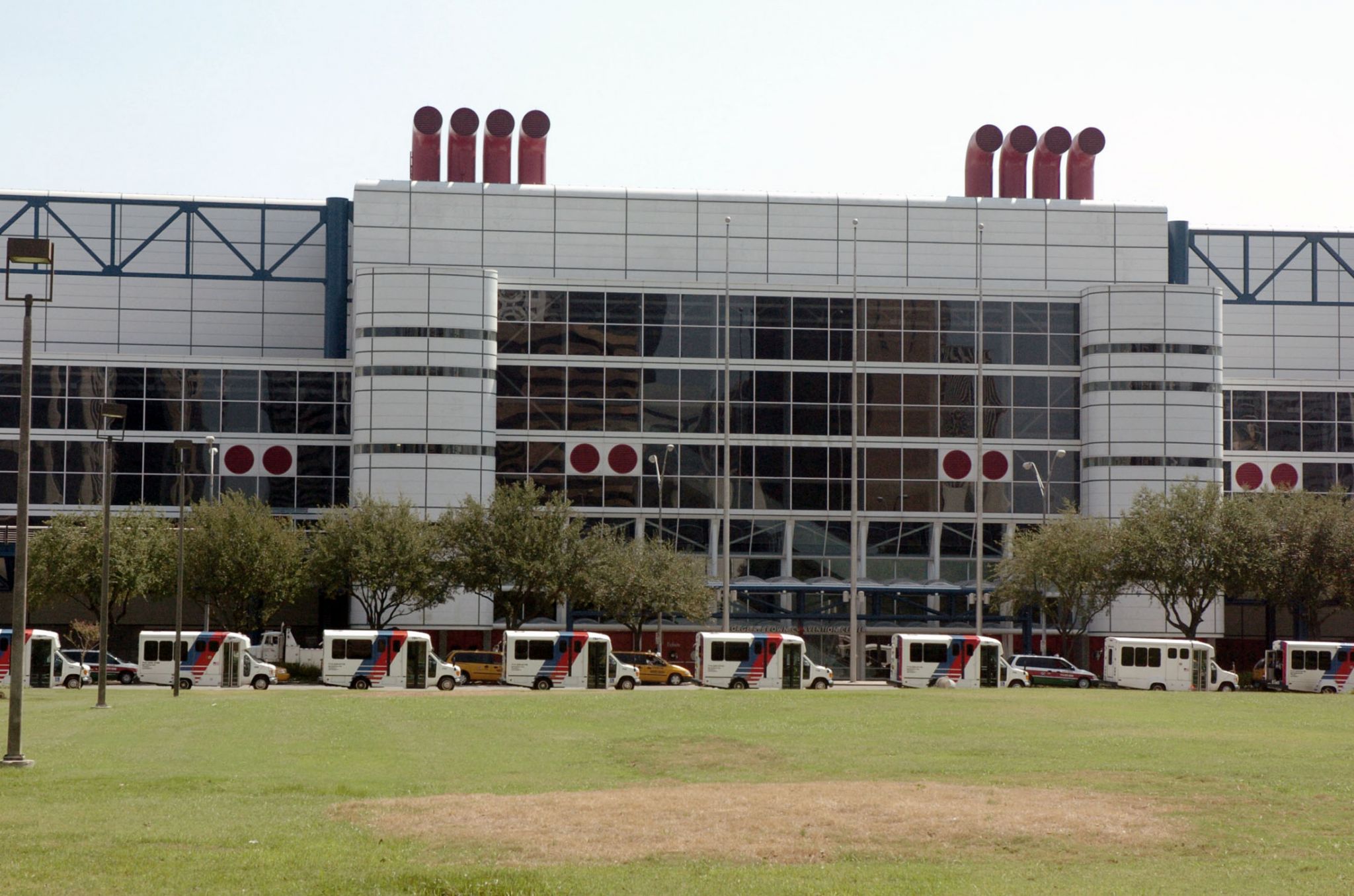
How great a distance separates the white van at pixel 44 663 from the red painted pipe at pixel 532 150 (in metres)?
44.2

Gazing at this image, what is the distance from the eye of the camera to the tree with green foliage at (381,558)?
73.7m

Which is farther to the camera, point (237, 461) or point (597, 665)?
point (237, 461)

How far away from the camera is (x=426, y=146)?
94938 mm

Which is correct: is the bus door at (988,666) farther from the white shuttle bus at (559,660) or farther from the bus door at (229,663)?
the bus door at (229,663)

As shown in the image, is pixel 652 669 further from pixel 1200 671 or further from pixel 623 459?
pixel 1200 671

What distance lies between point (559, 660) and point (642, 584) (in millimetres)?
11562

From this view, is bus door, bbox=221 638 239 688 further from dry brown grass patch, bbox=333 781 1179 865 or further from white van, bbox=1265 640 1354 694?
white van, bbox=1265 640 1354 694

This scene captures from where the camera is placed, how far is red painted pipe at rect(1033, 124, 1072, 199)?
96.9 m

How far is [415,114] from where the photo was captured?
94.7 metres

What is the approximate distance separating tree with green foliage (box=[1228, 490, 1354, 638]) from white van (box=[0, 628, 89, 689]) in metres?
52.5

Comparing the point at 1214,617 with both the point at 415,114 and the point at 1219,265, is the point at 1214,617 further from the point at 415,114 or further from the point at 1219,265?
the point at 415,114

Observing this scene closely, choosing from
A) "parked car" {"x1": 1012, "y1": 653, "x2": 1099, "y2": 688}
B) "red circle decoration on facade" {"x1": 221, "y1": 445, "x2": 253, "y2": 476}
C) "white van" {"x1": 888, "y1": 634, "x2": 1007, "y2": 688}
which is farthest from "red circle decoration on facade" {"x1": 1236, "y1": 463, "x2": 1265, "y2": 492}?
"red circle decoration on facade" {"x1": 221, "y1": 445, "x2": 253, "y2": 476}

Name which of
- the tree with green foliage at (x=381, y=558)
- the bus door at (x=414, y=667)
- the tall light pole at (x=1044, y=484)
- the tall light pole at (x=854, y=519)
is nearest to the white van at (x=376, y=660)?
the bus door at (x=414, y=667)

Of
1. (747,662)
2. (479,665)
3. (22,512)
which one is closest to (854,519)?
(747,662)
